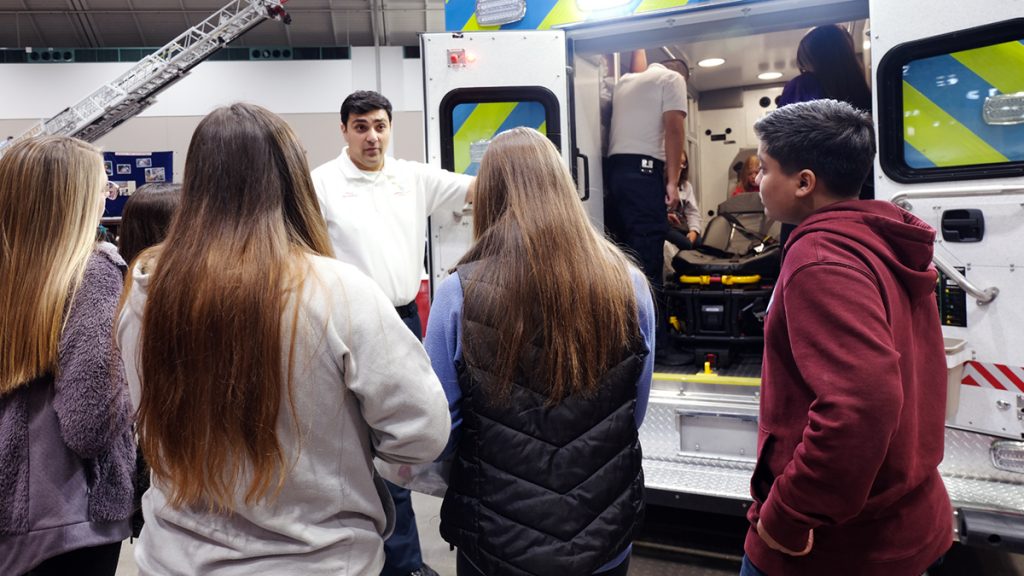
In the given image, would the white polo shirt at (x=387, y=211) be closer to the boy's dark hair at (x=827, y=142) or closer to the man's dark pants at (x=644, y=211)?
the man's dark pants at (x=644, y=211)

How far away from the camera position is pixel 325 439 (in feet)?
4.23

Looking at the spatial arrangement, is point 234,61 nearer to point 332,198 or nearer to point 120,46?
point 120,46

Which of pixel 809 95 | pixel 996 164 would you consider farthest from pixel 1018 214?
pixel 809 95

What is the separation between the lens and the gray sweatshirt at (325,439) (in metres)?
1.24

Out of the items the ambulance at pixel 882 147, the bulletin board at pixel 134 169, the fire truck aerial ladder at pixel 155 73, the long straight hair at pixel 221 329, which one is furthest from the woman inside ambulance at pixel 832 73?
the bulletin board at pixel 134 169

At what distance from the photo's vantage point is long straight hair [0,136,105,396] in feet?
5.15

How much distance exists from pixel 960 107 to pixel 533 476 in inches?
83.1

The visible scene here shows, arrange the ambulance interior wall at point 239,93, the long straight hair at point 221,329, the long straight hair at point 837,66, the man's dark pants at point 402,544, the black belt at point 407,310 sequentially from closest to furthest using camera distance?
the long straight hair at point 221,329, the man's dark pants at point 402,544, the black belt at point 407,310, the long straight hair at point 837,66, the ambulance interior wall at point 239,93

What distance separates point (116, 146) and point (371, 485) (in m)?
13.2

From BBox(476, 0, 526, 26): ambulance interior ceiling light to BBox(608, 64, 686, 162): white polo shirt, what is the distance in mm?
1016

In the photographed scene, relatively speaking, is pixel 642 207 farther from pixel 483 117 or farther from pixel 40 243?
pixel 40 243

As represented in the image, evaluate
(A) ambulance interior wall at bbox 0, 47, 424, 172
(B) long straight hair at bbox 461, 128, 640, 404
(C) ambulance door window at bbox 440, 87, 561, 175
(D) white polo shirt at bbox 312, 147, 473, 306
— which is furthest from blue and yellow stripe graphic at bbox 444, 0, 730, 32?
(A) ambulance interior wall at bbox 0, 47, 424, 172

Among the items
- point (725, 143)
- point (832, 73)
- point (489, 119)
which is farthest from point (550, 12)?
point (725, 143)

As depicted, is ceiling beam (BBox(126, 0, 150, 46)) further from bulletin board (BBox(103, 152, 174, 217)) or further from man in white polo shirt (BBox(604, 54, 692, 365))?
man in white polo shirt (BBox(604, 54, 692, 365))
